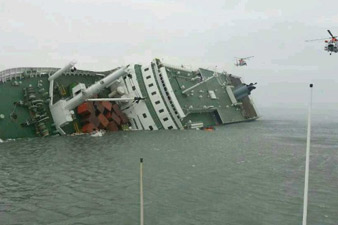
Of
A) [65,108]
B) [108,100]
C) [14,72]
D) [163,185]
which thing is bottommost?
[163,185]

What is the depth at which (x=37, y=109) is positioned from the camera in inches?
2020

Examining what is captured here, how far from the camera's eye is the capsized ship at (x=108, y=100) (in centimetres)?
5056

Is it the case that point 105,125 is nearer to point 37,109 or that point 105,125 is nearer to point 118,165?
point 37,109

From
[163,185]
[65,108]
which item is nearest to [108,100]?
[65,108]

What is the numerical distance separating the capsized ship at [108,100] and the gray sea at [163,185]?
10.6 metres

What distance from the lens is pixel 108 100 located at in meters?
59.5

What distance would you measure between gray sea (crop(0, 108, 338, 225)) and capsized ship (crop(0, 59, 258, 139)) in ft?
34.8

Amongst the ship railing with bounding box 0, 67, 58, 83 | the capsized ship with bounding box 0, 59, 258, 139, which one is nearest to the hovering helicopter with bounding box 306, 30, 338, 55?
the capsized ship with bounding box 0, 59, 258, 139

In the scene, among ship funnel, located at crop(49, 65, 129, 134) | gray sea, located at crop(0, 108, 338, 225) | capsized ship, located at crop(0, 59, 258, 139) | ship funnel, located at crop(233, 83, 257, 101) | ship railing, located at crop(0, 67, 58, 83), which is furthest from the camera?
ship funnel, located at crop(233, 83, 257, 101)

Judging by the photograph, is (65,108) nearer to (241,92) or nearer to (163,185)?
(163,185)

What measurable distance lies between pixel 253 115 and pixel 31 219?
9894cm

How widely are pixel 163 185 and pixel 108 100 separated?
37625 millimetres

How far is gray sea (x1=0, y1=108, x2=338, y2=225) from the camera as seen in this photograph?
1788 centimetres

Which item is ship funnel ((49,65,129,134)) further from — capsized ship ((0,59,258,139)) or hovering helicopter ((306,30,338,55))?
hovering helicopter ((306,30,338,55))
